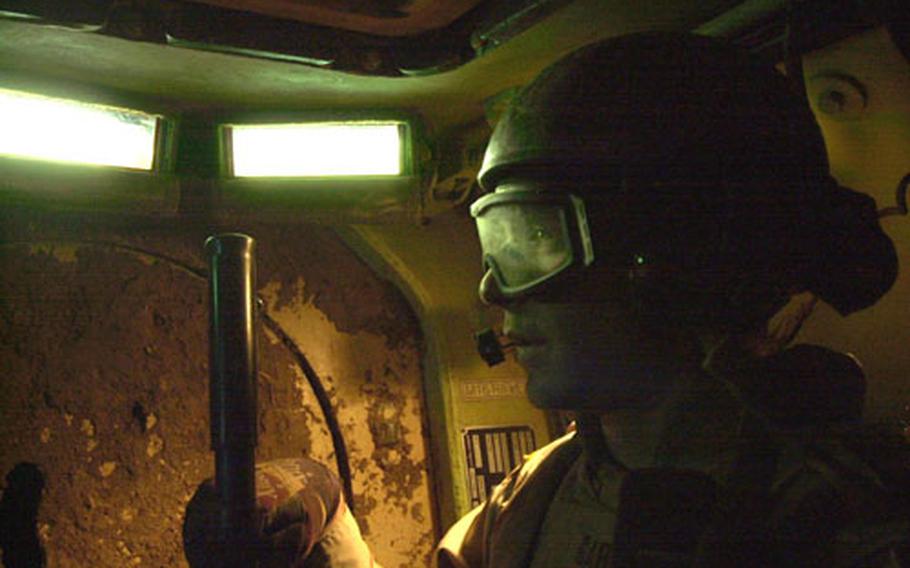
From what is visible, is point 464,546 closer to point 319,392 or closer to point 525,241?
point 525,241

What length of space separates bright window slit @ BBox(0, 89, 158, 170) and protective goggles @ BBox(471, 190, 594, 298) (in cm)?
129

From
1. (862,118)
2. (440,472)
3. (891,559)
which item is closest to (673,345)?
(891,559)

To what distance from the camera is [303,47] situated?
6.71ft

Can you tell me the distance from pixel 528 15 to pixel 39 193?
56.5 inches

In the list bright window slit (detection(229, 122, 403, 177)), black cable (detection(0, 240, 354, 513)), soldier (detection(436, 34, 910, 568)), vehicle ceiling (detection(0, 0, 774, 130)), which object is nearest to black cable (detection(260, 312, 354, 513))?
black cable (detection(0, 240, 354, 513))

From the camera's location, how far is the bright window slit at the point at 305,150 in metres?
2.43

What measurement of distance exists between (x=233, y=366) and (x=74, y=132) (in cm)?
90

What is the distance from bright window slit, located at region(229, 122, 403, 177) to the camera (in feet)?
7.98

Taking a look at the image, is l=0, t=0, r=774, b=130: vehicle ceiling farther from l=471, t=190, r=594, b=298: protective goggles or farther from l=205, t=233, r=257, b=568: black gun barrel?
l=471, t=190, r=594, b=298: protective goggles

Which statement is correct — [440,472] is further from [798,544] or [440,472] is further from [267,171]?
[798,544]

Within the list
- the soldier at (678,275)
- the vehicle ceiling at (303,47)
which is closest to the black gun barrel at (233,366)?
the vehicle ceiling at (303,47)

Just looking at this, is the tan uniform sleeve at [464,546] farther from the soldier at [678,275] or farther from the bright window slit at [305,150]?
the bright window slit at [305,150]

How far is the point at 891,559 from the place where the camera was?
105 cm

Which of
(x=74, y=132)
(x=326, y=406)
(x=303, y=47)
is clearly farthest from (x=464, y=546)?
(x=74, y=132)
